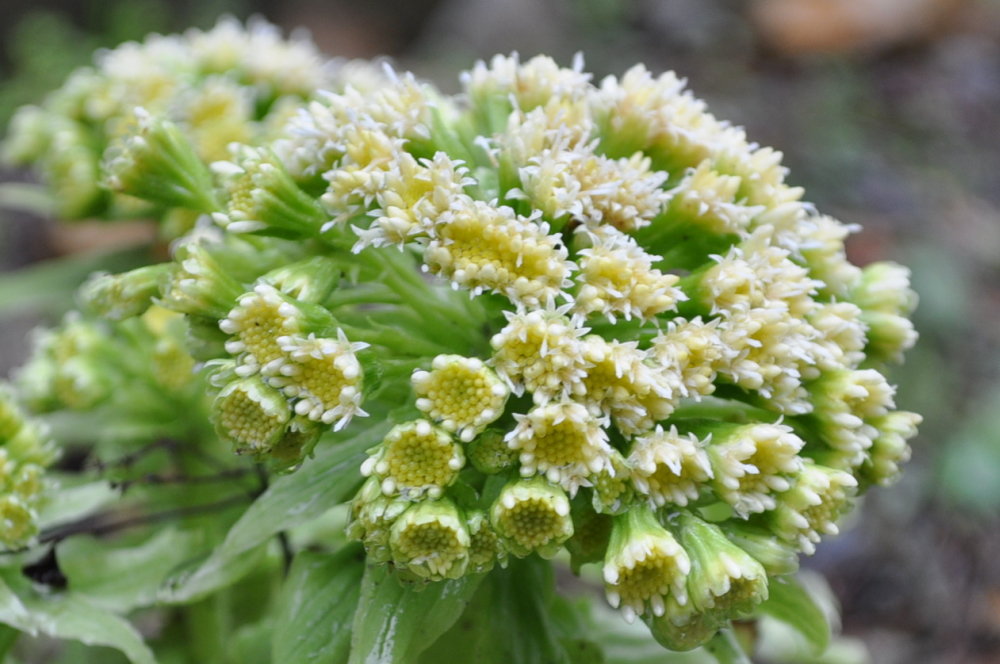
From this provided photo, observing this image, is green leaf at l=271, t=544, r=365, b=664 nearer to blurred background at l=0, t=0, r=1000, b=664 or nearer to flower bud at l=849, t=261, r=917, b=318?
flower bud at l=849, t=261, r=917, b=318

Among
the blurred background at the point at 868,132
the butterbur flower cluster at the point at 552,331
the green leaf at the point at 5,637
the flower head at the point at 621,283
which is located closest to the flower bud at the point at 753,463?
the butterbur flower cluster at the point at 552,331

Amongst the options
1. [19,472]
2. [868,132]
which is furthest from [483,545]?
[868,132]

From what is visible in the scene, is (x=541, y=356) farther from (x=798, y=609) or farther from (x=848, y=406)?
(x=798, y=609)

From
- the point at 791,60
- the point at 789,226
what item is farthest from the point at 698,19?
the point at 789,226

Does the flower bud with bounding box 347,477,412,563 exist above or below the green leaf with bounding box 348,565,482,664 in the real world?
above

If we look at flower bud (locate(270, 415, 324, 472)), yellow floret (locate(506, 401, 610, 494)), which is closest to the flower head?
yellow floret (locate(506, 401, 610, 494))

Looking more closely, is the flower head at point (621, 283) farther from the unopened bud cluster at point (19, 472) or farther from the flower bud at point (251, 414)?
the unopened bud cluster at point (19, 472)
